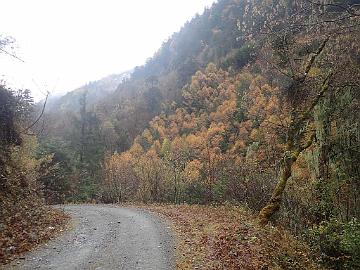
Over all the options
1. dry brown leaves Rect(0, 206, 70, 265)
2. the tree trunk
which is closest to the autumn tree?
the tree trunk

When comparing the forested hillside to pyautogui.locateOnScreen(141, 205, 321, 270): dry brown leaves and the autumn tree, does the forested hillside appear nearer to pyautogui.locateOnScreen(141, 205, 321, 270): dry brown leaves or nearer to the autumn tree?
the autumn tree

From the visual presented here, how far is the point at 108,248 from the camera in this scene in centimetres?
1180

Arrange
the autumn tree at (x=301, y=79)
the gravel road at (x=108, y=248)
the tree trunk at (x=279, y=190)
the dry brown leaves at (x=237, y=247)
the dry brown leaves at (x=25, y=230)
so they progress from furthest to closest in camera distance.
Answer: the tree trunk at (x=279, y=190), the autumn tree at (x=301, y=79), the dry brown leaves at (x=25, y=230), the dry brown leaves at (x=237, y=247), the gravel road at (x=108, y=248)

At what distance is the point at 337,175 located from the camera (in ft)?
45.0

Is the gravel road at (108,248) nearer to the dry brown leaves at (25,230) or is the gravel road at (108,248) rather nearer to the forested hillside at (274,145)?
the dry brown leaves at (25,230)

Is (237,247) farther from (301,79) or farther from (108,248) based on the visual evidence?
(301,79)

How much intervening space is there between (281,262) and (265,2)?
7.27 metres

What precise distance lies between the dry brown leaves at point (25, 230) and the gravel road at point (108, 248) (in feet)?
1.23

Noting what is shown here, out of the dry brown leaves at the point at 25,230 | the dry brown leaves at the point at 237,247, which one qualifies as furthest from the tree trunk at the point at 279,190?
the dry brown leaves at the point at 25,230

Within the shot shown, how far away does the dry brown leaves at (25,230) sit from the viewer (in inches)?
429

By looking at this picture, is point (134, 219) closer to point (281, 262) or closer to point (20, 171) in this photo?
point (20, 171)

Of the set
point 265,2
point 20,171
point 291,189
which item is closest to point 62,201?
point 20,171

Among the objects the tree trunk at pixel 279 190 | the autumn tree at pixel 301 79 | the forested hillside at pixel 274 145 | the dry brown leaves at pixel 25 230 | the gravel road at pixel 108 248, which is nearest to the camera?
the gravel road at pixel 108 248

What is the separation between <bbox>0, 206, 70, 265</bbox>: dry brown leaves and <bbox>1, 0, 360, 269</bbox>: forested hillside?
3543 mm
